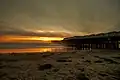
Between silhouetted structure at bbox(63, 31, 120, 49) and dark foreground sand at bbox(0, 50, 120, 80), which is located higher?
silhouetted structure at bbox(63, 31, 120, 49)

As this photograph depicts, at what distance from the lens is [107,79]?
10.1 meters

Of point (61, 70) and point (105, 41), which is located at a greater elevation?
point (105, 41)

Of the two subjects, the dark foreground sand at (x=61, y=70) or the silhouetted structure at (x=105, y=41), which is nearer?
the dark foreground sand at (x=61, y=70)

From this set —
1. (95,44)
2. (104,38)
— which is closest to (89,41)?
(95,44)

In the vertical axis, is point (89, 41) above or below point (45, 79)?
above

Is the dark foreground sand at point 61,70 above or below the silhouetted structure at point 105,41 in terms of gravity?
below

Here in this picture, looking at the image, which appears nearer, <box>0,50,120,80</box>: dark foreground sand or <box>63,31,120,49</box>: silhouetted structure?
<box>0,50,120,80</box>: dark foreground sand

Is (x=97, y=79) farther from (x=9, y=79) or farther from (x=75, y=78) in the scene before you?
(x=9, y=79)

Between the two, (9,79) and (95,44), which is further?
(95,44)

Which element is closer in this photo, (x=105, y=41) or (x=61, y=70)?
(x=61, y=70)

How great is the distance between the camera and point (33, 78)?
1070 centimetres

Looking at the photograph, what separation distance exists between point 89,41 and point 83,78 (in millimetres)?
66889

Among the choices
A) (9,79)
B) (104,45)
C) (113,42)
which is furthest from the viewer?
(104,45)

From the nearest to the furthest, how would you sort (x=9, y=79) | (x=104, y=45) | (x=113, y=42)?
(x=9, y=79), (x=113, y=42), (x=104, y=45)
